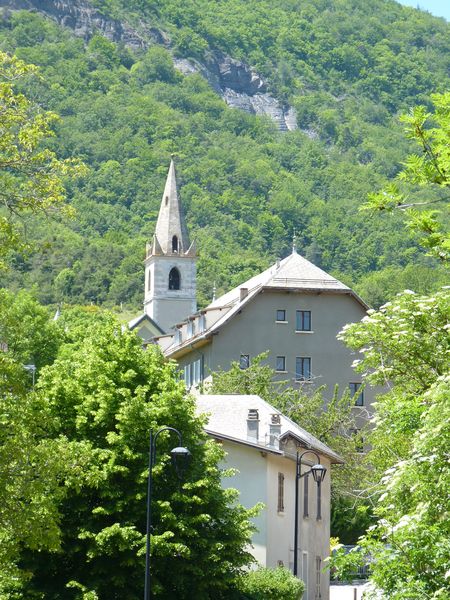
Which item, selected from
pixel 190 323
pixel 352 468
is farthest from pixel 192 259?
pixel 352 468

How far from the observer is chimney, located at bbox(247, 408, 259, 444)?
178ft

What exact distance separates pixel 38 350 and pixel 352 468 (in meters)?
27.1

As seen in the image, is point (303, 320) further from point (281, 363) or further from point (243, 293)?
point (243, 293)

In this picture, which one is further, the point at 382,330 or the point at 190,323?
the point at 190,323

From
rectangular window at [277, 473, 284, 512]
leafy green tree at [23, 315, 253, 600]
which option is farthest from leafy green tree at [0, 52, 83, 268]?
rectangular window at [277, 473, 284, 512]

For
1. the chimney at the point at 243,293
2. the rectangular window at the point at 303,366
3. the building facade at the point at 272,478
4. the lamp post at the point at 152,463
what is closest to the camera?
the lamp post at the point at 152,463

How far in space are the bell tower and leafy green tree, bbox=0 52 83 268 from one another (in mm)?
126828

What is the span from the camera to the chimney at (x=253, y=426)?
54.2 m

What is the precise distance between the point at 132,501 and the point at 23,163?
15.8m

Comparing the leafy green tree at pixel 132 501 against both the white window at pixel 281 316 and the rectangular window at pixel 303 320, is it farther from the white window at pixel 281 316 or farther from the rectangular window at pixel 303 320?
the rectangular window at pixel 303 320

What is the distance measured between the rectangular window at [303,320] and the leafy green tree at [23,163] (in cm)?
6199

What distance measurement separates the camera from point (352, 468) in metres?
75.4

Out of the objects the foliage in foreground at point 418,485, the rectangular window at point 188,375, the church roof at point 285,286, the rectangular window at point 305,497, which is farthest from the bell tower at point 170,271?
the foliage in foreground at point 418,485

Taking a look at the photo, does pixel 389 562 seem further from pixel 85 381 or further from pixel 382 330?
pixel 85 381
